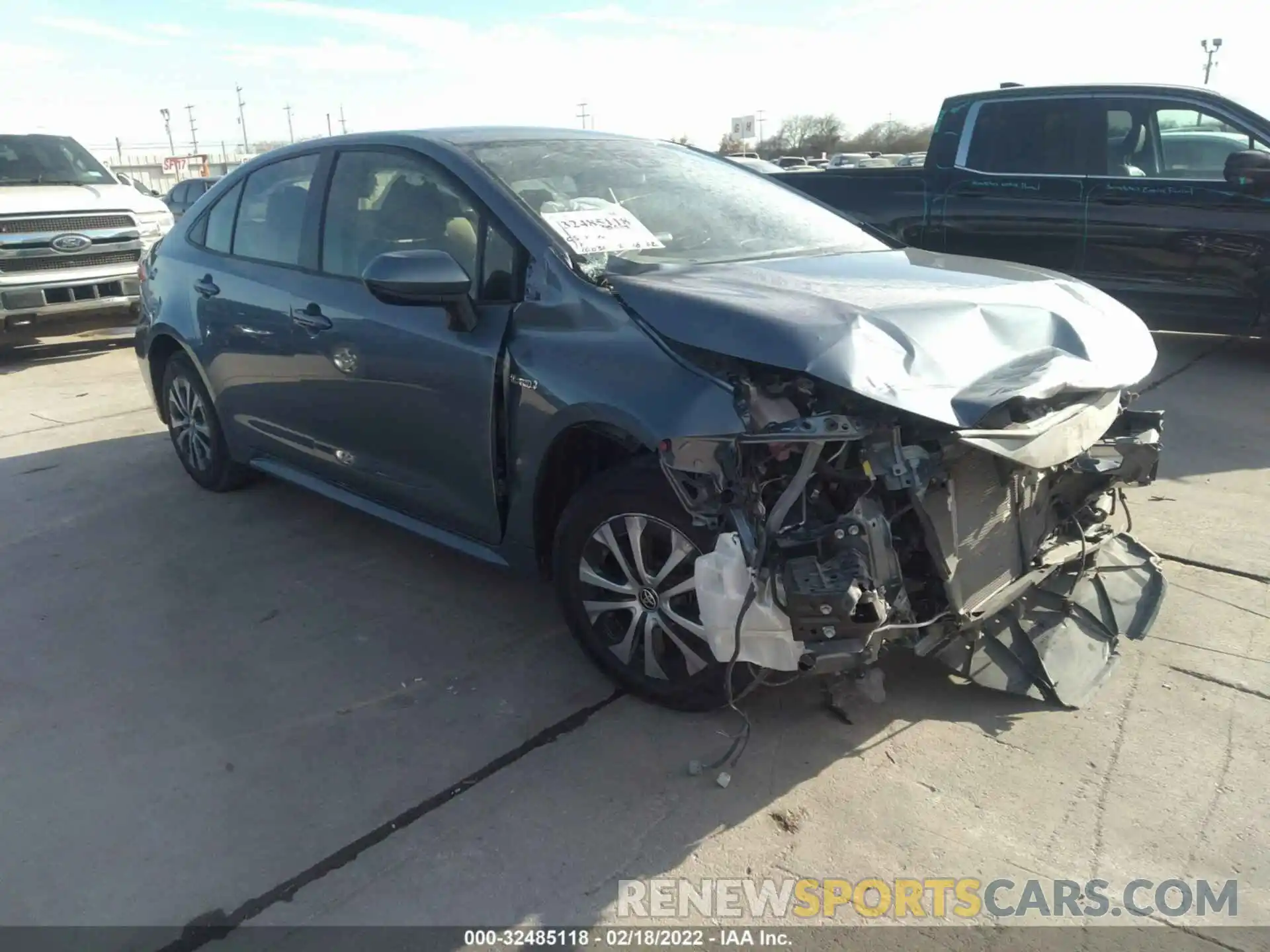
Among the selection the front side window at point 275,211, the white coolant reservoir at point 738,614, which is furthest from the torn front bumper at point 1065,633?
the front side window at point 275,211

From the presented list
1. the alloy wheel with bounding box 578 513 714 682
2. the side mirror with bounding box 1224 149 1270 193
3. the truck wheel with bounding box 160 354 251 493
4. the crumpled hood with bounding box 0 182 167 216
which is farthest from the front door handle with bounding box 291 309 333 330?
the crumpled hood with bounding box 0 182 167 216

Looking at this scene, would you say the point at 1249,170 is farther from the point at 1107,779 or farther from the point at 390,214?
the point at 390,214

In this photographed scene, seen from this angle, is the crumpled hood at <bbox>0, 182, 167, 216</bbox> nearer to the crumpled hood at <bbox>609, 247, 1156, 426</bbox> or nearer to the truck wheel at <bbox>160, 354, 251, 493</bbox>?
Answer: the truck wheel at <bbox>160, 354, 251, 493</bbox>

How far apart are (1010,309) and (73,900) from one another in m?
2.97

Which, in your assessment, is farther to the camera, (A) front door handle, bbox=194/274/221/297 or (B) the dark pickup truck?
(B) the dark pickup truck

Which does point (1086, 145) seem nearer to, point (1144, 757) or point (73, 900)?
point (1144, 757)

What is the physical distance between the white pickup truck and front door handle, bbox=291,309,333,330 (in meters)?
5.70

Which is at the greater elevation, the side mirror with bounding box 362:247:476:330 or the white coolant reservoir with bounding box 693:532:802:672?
the side mirror with bounding box 362:247:476:330

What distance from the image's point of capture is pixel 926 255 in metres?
3.87

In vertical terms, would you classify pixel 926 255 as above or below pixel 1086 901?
above

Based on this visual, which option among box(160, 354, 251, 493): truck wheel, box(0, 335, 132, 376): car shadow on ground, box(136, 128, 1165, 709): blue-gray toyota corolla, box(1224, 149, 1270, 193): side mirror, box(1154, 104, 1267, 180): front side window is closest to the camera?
box(136, 128, 1165, 709): blue-gray toyota corolla

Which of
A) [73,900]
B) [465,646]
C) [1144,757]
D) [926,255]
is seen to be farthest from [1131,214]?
[73,900]

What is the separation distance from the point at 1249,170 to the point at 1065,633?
4.74 m

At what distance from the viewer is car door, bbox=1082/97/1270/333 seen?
6.62 metres
